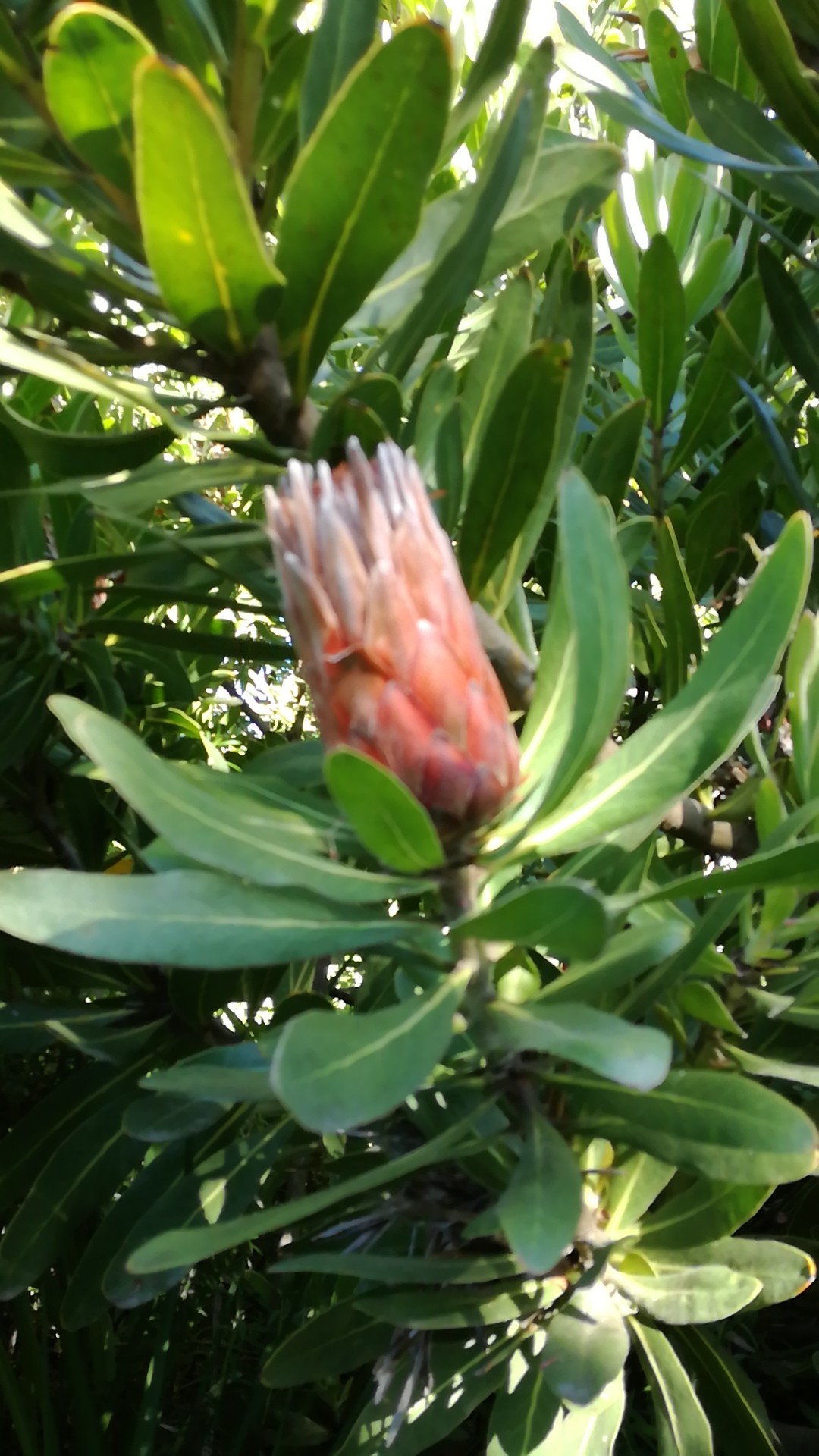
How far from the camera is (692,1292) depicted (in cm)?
50

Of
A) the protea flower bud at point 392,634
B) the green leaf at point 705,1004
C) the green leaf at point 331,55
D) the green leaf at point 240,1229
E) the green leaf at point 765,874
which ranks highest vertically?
the green leaf at point 331,55

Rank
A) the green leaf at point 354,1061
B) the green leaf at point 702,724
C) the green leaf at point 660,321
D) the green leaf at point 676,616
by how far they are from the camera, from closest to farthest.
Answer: the green leaf at point 354,1061 → the green leaf at point 702,724 → the green leaf at point 676,616 → the green leaf at point 660,321

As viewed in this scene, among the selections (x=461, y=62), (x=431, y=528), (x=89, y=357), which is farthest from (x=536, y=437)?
(x=461, y=62)

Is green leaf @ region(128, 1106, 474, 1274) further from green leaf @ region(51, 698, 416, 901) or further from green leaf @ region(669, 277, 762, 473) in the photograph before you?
green leaf @ region(669, 277, 762, 473)

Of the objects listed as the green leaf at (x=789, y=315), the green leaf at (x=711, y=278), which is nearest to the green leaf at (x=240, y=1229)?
the green leaf at (x=789, y=315)

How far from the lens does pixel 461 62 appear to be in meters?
1.02

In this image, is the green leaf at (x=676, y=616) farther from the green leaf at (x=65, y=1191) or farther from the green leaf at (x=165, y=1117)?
the green leaf at (x=65, y=1191)

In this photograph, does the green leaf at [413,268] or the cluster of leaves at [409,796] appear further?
the green leaf at [413,268]

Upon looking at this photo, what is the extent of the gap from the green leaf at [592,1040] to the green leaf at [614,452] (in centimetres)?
36

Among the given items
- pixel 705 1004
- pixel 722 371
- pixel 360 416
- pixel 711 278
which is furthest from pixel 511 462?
pixel 711 278

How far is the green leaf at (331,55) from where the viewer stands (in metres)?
0.48

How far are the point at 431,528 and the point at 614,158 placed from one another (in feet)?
0.84

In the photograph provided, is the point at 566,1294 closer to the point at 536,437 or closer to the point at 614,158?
the point at 536,437

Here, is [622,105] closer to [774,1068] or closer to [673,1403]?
[774,1068]
